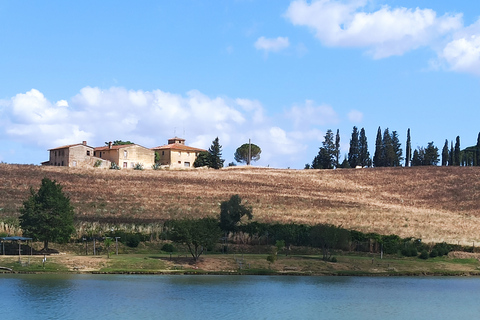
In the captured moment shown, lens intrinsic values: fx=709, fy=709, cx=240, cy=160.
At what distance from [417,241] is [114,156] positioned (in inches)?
2942

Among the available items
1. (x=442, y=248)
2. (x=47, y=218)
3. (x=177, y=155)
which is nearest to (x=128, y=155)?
(x=177, y=155)

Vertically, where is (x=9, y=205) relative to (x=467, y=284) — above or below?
above

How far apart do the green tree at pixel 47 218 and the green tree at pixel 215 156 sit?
274 ft

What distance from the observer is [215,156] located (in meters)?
143

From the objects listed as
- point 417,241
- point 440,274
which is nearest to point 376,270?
point 440,274

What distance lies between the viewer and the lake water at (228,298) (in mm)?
37531

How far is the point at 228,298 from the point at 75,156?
284ft

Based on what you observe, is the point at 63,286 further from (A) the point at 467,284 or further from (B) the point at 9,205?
(B) the point at 9,205

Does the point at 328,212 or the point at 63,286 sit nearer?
the point at 63,286

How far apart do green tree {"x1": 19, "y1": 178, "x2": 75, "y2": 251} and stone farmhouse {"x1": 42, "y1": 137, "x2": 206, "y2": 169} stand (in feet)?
213

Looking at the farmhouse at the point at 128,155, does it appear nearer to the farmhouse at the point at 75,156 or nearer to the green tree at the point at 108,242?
the farmhouse at the point at 75,156

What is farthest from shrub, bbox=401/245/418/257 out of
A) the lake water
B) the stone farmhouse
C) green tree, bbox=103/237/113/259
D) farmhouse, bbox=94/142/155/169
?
farmhouse, bbox=94/142/155/169

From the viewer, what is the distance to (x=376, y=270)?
58.3m

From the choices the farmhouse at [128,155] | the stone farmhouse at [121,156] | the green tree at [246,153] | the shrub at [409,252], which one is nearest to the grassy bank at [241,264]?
the shrub at [409,252]
